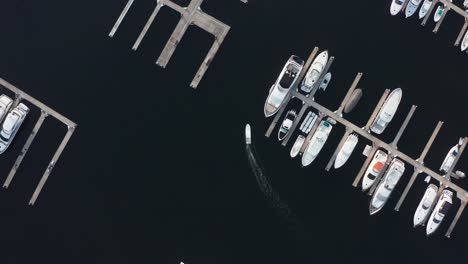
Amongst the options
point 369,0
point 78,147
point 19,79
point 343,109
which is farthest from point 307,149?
point 19,79

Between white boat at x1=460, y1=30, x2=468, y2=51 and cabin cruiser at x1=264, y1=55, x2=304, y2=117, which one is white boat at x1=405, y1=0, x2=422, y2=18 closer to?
white boat at x1=460, y1=30, x2=468, y2=51

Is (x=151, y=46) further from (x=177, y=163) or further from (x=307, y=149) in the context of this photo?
(x=307, y=149)

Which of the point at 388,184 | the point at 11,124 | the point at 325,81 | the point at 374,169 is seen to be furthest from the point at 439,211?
the point at 11,124

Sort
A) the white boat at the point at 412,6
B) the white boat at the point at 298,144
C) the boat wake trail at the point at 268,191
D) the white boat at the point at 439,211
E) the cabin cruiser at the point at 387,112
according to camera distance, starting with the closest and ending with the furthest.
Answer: the white boat at the point at 439,211 → the cabin cruiser at the point at 387,112 → the white boat at the point at 298,144 → the boat wake trail at the point at 268,191 → the white boat at the point at 412,6

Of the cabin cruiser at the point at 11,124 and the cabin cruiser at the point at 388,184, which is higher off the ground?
the cabin cruiser at the point at 388,184

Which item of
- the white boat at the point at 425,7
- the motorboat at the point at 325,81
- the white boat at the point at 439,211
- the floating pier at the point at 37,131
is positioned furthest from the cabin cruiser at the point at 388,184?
the floating pier at the point at 37,131

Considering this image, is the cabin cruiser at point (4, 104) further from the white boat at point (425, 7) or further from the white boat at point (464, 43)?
the white boat at point (464, 43)

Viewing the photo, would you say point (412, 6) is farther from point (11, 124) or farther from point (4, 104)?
point (4, 104)

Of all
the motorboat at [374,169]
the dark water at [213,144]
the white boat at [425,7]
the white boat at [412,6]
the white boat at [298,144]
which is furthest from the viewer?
the white boat at [412,6]
